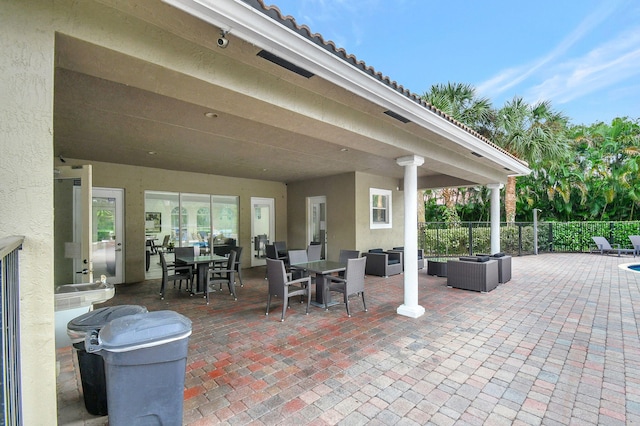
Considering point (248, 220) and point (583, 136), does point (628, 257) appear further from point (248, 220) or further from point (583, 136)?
point (248, 220)

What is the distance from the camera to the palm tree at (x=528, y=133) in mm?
9961

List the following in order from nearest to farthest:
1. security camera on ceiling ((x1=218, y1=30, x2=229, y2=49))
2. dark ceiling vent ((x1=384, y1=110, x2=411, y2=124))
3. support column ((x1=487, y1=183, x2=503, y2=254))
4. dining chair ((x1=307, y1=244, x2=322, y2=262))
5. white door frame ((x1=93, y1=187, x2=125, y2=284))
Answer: security camera on ceiling ((x1=218, y1=30, x2=229, y2=49))
dark ceiling vent ((x1=384, y1=110, x2=411, y2=124))
dining chair ((x1=307, y1=244, x2=322, y2=262))
white door frame ((x1=93, y1=187, x2=125, y2=284))
support column ((x1=487, y1=183, x2=503, y2=254))

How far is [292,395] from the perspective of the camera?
2.54m

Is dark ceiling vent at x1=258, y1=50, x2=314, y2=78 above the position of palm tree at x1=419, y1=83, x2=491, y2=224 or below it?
below

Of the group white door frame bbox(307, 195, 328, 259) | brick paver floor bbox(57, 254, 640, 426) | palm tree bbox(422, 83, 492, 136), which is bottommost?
brick paver floor bbox(57, 254, 640, 426)

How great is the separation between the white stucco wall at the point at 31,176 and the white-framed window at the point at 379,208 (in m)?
8.02

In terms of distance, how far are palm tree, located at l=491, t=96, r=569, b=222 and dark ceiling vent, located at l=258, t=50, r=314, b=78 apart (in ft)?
34.5

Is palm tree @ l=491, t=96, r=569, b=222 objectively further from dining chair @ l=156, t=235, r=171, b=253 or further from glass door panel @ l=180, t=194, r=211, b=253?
dining chair @ l=156, t=235, r=171, b=253

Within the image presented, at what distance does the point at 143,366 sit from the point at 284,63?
2380mm

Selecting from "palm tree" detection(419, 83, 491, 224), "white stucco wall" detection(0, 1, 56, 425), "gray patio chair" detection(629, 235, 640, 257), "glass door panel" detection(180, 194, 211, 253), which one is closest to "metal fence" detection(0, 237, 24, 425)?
"white stucco wall" detection(0, 1, 56, 425)

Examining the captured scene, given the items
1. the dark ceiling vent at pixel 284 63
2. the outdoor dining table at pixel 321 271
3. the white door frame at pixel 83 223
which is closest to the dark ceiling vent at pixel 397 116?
the dark ceiling vent at pixel 284 63

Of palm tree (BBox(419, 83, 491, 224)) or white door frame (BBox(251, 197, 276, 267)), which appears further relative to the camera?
palm tree (BBox(419, 83, 491, 224))

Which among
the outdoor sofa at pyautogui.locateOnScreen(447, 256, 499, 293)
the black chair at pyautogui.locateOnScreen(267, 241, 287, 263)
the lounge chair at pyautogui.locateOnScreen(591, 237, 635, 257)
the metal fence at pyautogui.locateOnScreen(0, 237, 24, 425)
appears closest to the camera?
the metal fence at pyautogui.locateOnScreen(0, 237, 24, 425)

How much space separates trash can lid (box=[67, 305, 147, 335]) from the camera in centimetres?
208
